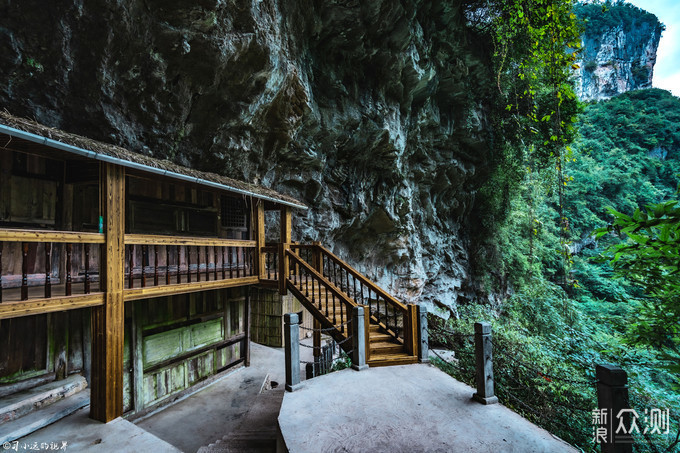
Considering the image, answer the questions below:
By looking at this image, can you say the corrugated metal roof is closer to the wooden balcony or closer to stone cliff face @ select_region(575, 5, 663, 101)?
the wooden balcony

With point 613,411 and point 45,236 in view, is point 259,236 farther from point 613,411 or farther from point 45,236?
point 613,411

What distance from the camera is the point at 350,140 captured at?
472 inches

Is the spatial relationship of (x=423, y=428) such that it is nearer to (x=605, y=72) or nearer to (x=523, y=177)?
(x=523, y=177)

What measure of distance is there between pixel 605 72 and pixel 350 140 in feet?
179

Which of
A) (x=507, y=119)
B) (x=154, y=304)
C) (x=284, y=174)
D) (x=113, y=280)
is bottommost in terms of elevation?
(x=154, y=304)

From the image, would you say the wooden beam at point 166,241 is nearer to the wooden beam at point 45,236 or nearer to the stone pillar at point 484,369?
the wooden beam at point 45,236

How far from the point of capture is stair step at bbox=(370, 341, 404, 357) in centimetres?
643

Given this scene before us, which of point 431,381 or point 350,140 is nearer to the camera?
point 431,381

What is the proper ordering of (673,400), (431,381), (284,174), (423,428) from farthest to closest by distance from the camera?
1. (284,174)
2. (673,400)
3. (431,381)
4. (423,428)

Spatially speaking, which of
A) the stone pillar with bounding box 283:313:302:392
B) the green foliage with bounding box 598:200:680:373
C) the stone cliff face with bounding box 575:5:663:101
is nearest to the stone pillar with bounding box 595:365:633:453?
the green foliage with bounding box 598:200:680:373

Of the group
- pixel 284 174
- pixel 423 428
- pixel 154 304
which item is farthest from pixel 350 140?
pixel 423 428

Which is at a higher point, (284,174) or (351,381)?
(284,174)

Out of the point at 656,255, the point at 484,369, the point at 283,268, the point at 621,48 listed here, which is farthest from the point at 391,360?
the point at 621,48

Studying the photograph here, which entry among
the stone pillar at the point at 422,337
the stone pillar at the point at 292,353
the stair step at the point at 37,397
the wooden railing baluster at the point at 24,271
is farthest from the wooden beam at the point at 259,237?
the wooden railing baluster at the point at 24,271
